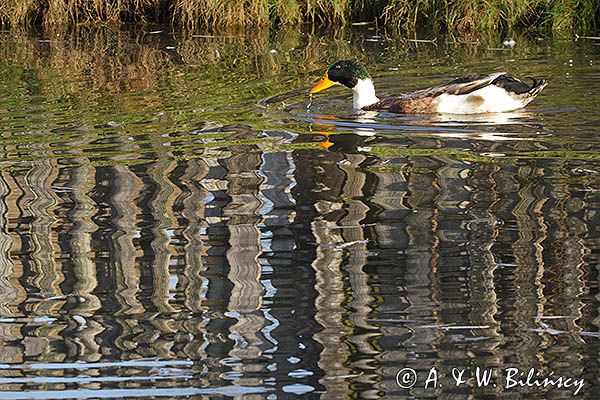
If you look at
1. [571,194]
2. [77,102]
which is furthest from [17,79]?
[571,194]

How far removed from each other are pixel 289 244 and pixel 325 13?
11.5 m

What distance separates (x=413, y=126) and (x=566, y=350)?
4.88 m

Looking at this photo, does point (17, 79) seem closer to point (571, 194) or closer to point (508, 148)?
point (508, 148)

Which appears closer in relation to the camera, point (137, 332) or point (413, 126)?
point (137, 332)

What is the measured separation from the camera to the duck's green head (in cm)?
1052

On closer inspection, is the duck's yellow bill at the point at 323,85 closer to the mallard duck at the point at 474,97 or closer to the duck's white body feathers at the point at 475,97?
the mallard duck at the point at 474,97

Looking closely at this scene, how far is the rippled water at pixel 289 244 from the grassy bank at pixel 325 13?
4.94 metres

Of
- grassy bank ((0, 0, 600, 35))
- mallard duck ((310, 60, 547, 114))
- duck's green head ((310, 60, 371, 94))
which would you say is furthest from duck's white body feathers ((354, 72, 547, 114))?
grassy bank ((0, 0, 600, 35))

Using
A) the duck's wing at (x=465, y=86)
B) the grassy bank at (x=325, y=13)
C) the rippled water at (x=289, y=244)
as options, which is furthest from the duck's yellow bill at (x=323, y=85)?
the grassy bank at (x=325, y=13)

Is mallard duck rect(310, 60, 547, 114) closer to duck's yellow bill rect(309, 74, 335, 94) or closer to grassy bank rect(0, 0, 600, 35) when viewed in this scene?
duck's yellow bill rect(309, 74, 335, 94)

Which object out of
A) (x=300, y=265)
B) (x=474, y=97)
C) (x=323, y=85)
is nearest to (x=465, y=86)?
(x=474, y=97)

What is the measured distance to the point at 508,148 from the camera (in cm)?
823

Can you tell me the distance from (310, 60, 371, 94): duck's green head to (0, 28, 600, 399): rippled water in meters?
0.23

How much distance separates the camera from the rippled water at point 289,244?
4496 millimetres
